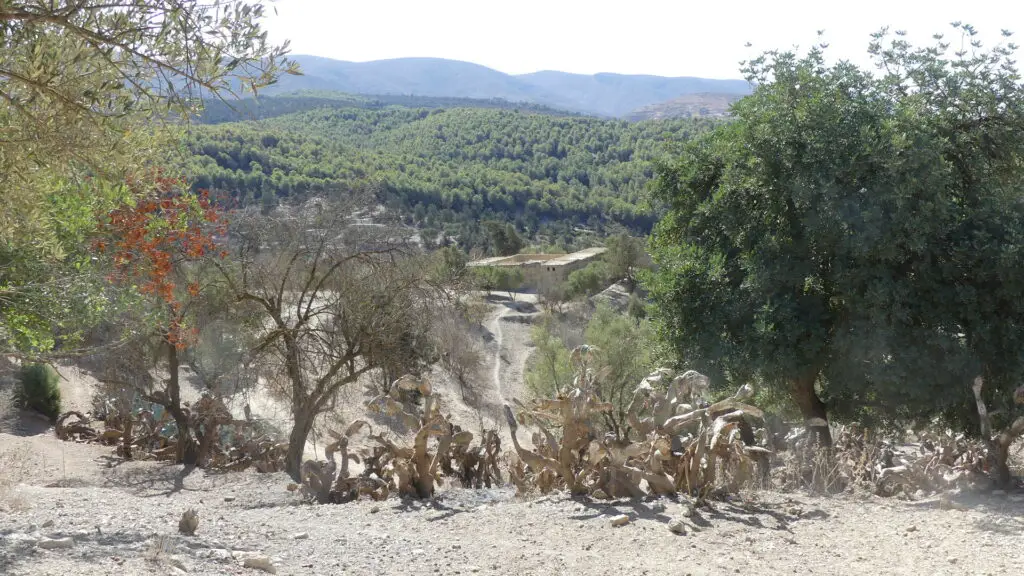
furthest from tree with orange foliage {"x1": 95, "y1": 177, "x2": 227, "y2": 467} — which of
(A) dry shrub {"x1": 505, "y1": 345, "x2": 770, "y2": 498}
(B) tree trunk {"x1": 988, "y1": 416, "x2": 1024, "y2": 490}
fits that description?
(B) tree trunk {"x1": 988, "y1": 416, "x2": 1024, "y2": 490}

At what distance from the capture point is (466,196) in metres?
89.6

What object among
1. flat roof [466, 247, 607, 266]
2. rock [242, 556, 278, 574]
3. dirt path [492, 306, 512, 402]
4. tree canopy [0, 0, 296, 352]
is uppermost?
tree canopy [0, 0, 296, 352]

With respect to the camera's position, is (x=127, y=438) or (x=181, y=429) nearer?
(x=181, y=429)

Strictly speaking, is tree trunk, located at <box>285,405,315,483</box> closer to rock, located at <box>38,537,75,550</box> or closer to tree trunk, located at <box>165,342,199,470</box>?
tree trunk, located at <box>165,342,199,470</box>

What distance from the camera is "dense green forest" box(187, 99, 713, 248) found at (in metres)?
69.2

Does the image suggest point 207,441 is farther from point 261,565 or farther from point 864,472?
point 864,472

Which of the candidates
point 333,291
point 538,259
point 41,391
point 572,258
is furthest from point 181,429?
point 572,258

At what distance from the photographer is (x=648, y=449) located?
6.22 metres

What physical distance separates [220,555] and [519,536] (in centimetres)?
188

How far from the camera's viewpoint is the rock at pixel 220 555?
172 inches

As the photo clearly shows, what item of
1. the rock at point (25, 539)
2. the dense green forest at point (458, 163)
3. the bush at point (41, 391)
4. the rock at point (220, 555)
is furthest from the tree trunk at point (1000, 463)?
the dense green forest at point (458, 163)

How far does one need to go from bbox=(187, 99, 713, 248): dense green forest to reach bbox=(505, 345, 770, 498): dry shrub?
41.1 m

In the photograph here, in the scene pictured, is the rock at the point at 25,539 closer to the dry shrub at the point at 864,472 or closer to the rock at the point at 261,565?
the rock at the point at 261,565

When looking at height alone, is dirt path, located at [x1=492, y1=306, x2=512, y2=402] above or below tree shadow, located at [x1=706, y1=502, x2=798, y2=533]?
below
